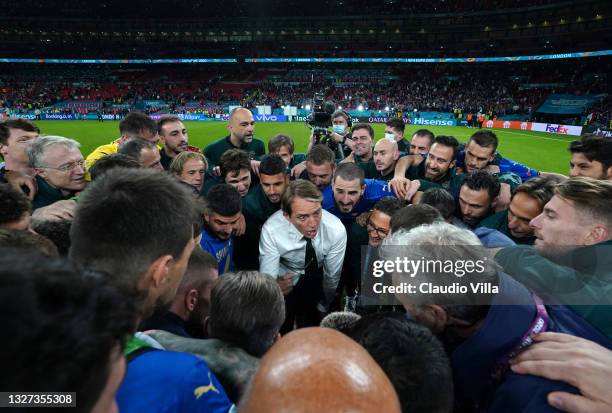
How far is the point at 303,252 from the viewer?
3307 millimetres

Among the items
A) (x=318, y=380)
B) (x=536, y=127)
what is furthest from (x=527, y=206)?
(x=536, y=127)

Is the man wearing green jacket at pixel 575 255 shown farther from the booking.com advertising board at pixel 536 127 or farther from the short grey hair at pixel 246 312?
the booking.com advertising board at pixel 536 127

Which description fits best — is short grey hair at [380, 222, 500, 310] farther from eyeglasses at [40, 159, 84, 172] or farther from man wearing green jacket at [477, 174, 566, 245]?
eyeglasses at [40, 159, 84, 172]

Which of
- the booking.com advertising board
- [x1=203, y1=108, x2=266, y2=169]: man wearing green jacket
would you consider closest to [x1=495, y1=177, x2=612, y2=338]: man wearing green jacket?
[x1=203, y1=108, x2=266, y2=169]: man wearing green jacket

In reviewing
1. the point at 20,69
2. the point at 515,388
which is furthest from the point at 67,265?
the point at 20,69

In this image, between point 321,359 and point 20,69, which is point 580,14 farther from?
point 20,69

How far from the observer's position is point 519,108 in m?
31.4

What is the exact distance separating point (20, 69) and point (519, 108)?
208 ft

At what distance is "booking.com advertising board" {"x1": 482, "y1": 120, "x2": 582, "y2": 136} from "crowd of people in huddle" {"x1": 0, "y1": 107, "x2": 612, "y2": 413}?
25346 millimetres

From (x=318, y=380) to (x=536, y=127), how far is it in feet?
103

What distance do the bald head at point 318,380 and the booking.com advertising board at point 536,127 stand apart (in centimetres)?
2898

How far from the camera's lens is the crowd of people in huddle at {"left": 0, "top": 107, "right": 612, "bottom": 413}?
0.64 meters

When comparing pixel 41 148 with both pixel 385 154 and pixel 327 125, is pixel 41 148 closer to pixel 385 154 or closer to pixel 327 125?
pixel 385 154

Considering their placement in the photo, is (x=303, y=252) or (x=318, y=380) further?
(x=303, y=252)
